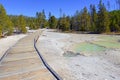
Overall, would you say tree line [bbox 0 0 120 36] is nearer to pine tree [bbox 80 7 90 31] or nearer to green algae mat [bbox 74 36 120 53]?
pine tree [bbox 80 7 90 31]

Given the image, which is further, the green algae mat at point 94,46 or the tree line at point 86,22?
the tree line at point 86,22

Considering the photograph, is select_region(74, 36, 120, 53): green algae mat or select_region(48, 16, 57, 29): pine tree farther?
select_region(48, 16, 57, 29): pine tree

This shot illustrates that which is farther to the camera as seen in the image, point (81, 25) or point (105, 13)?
point (81, 25)

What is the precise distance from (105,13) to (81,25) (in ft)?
65.7

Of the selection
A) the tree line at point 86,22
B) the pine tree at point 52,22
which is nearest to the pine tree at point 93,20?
the tree line at point 86,22

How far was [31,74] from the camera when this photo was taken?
8.75 m

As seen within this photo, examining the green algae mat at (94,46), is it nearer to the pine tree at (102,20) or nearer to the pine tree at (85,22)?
the pine tree at (102,20)

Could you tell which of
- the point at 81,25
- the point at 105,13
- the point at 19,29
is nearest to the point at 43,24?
the point at 81,25

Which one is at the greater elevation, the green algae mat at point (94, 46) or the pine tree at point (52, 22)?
the pine tree at point (52, 22)

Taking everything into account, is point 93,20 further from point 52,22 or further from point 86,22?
point 52,22

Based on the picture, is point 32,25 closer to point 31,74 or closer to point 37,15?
point 37,15

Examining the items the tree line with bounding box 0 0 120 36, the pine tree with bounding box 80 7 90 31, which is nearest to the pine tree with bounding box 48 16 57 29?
the tree line with bounding box 0 0 120 36

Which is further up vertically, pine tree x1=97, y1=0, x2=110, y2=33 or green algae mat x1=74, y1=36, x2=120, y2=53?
pine tree x1=97, y1=0, x2=110, y2=33

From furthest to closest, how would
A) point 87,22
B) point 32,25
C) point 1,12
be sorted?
point 32,25 < point 87,22 < point 1,12
